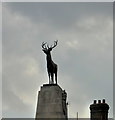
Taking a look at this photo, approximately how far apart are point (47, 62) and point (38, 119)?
14.7 ft

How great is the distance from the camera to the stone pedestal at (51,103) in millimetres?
32344

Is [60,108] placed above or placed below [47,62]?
below

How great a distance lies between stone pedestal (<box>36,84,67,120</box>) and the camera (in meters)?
32.3

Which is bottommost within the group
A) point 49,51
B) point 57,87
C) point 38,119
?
point 38,119

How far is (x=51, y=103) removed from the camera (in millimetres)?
32594

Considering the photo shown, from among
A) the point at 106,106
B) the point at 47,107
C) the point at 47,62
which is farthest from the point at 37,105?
the point at 106,106

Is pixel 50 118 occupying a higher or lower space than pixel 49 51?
lower

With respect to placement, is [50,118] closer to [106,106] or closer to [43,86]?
[43,86]

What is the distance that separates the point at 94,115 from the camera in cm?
5953

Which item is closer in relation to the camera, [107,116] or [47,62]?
[47,62]

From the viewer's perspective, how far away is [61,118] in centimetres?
3228

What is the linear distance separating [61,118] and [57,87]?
2.52 meters

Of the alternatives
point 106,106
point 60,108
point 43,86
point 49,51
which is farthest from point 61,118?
point 106,106

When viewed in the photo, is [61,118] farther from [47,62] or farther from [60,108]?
[47,62]
